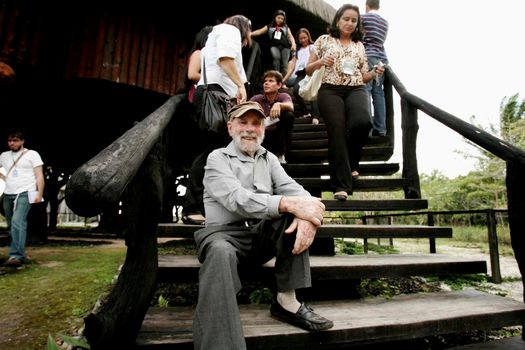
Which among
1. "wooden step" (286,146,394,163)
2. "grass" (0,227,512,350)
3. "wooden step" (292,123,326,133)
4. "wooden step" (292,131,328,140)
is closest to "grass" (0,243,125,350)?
"grass" (0,227,512,350)

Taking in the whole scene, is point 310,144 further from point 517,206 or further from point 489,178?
point 489,178

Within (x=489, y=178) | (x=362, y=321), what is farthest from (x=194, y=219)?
(x=489, y=178)

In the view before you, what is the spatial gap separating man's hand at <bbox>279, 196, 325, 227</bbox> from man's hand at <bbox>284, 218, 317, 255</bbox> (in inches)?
0.9

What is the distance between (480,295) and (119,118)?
7.46 m

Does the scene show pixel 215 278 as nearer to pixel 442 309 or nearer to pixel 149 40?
pixel 442 309

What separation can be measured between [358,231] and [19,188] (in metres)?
4.27

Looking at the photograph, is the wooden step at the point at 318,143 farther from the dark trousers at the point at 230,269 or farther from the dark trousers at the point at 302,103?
the dark trousers at the point at 230,269

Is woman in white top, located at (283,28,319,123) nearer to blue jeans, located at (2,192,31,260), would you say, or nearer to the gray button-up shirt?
the gray button-up shirt

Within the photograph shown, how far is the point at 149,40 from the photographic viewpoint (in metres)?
5.56

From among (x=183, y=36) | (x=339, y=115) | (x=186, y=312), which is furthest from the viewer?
(x=183, y=36)

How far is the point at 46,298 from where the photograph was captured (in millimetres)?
2859

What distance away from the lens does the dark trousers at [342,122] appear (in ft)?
10.5

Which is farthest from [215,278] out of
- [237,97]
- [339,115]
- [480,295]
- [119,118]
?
[119,118]

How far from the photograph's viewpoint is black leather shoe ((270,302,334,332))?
166cm
